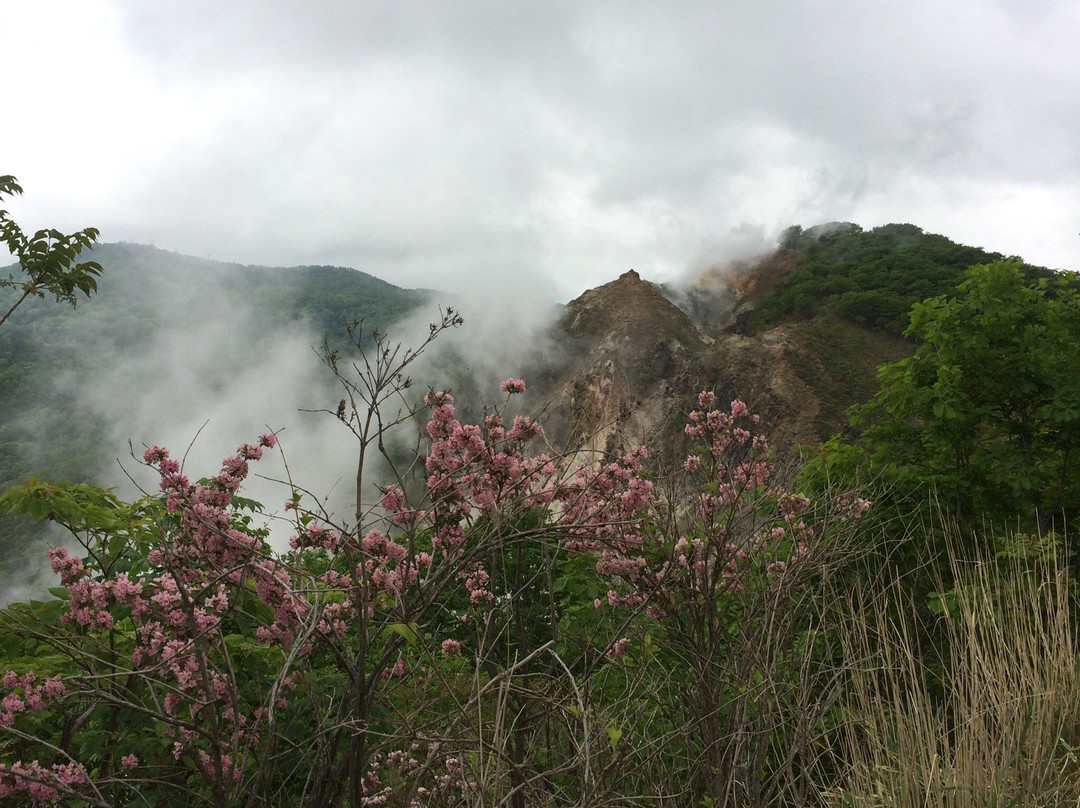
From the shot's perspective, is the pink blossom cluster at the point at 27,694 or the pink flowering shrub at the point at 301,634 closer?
the pink flowering shrub at the point at 301,634

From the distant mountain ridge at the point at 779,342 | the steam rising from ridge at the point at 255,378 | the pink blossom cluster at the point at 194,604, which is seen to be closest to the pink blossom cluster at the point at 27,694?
the pink blossom cluster at the point at 194,604

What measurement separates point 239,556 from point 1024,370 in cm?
619

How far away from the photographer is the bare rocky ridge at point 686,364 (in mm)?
19297

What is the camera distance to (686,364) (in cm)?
2238

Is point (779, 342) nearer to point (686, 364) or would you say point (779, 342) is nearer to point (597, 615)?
point (686, 364)

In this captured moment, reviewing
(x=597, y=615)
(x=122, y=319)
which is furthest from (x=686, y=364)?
(x=122, y=319)

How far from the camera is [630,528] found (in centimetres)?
335

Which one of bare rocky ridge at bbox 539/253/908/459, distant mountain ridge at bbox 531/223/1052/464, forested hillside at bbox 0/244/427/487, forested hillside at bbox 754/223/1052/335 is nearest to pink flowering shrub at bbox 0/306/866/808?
distant mountain ridge at bbox 531/223/1052/464

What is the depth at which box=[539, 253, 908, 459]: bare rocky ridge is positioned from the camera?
1930cm

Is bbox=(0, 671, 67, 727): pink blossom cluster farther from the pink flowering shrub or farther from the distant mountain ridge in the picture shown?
the distant mountain ridge

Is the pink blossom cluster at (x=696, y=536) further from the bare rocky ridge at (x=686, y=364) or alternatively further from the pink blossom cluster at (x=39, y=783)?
the bare rocky ridge at (x=686, y=364)

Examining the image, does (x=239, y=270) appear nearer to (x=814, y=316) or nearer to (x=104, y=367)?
(x=104, y=367)

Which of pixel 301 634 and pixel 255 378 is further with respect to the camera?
pixel 255 378

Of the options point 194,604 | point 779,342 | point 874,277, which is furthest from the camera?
point 874,277
